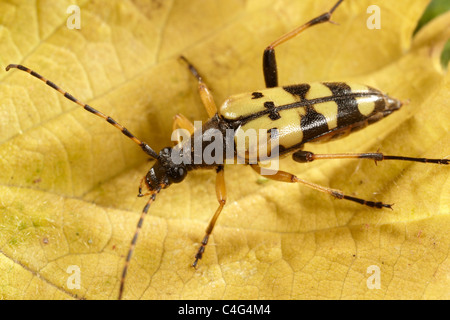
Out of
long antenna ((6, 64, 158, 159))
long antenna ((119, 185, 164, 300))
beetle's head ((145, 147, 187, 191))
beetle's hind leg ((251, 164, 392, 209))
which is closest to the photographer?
long antenna ((119, 185, 164, 300))

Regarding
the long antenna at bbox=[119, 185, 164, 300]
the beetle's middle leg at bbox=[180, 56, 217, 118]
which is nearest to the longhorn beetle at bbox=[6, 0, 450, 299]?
the beetle's middle leg at bbox=[180, 56, 217, 118]

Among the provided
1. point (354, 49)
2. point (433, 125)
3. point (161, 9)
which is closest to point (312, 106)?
point (354, 49)

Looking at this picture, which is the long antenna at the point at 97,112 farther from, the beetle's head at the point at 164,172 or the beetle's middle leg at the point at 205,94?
the beetle's middle leg at the point at 205,94

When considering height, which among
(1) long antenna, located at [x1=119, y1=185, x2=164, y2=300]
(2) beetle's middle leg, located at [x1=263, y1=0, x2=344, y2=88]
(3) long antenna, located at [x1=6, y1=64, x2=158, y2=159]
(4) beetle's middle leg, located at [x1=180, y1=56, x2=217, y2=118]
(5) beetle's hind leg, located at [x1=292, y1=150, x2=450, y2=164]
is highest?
(2) beetle's middle leg, located at [x1=263, y1=0, x2=344, y2=88]

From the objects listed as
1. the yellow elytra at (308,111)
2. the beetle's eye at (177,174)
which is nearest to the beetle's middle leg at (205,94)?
the yellow elytra at (308,111)

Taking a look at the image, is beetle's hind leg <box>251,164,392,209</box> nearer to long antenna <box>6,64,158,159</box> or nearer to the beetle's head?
the beetle's head

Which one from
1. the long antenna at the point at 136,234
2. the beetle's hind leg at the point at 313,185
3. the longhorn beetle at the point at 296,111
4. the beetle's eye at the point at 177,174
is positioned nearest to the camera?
the long antenna at the point at 136,234

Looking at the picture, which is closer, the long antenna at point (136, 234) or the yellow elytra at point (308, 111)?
the long antenna at point (136, 234)

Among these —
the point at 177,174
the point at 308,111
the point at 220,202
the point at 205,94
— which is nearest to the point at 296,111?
the point at 308,111
